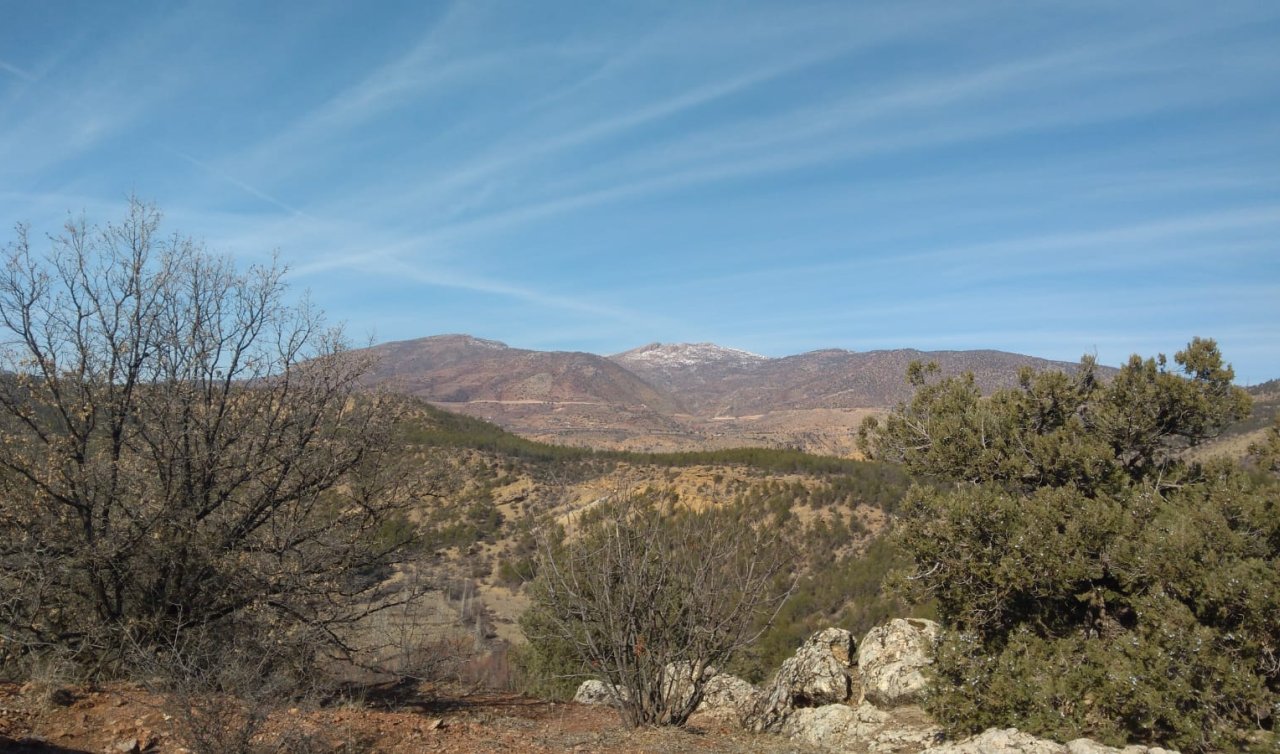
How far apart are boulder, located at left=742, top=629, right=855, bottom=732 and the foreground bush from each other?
91.3 inches

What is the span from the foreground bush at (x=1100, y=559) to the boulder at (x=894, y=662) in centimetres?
111

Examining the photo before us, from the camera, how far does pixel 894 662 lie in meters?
11.2

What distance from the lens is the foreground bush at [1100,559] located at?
755cm

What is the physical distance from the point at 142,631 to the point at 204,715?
10.7 feet

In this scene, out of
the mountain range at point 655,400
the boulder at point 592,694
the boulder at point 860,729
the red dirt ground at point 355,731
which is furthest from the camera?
the mountain range at point 655,400

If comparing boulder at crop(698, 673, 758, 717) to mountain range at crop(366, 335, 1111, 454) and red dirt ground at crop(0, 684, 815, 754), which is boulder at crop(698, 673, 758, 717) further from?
mountain range at crop(366, 335, 1111, 454)

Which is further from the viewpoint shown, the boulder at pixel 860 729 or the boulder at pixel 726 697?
the boulder at pixel 726 697

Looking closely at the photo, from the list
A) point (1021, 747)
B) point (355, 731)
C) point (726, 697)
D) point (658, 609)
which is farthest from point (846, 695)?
point (355, 731)

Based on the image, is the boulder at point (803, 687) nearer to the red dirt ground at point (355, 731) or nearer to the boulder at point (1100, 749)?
the red dirt ground at point (355, 731)

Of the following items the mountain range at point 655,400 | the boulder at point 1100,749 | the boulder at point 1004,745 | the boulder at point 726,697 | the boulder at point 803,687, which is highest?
the mountain range at point 655,400

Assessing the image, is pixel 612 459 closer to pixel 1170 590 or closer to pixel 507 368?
pixel 1170 590

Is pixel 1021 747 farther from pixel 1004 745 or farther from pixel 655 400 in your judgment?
pixel 655 400

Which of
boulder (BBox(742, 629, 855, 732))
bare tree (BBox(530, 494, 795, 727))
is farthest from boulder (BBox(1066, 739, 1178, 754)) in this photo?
boulder (BBox(742, 629, 855, 732))

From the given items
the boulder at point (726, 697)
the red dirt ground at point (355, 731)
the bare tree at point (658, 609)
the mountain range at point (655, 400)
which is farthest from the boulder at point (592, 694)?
the mountain range at point (655, 400)
